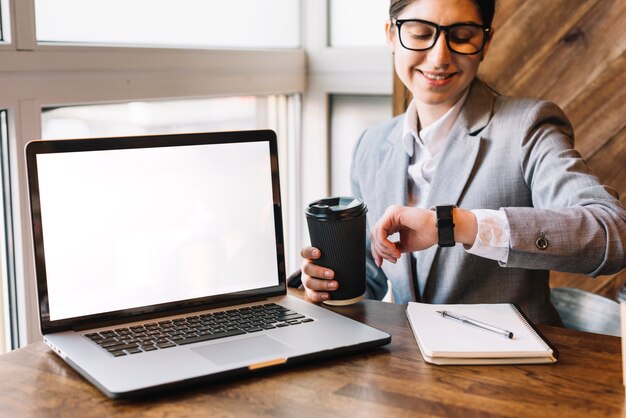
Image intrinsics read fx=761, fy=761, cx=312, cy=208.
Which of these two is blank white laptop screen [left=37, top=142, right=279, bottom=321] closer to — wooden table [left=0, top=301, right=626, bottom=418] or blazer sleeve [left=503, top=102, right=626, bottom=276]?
wooden table [left=0, top=301, right=626, bottom=418]

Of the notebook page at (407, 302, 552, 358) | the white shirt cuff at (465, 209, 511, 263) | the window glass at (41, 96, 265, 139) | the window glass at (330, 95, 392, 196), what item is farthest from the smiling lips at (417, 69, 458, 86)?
the window glass at (330, 95, 392, 196)

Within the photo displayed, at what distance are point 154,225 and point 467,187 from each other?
68cm

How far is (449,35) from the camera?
1.57 m

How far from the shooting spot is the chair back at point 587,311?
1.59 metres

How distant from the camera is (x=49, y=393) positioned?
1029 mm

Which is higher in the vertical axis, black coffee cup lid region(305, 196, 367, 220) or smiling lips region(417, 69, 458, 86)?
smiling lips region(417, 69, 458, 86)

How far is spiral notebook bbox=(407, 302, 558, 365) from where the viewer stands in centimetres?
111

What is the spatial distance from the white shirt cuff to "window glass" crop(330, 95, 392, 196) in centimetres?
132

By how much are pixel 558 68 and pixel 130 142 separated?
51.7 inches

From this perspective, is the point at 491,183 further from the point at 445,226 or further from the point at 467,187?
the point at 445,226

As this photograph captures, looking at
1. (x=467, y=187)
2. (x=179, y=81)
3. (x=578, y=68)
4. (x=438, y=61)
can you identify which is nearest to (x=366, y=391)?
(x=467, y=187)

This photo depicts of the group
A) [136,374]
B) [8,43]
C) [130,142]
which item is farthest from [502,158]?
[8,43]

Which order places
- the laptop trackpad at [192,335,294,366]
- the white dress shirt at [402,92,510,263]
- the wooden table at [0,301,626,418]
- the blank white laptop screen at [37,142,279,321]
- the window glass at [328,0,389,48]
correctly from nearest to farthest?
the wooden table at [0,301,626,418]
the laptop trackpad at [192,335,294,366]
the blank white laptop screen at [37,142,279,321]
the white dress shirt at [402,92,510,263]
the window glass at [328,0,389,48]

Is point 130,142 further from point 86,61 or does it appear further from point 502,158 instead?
point 502,158
